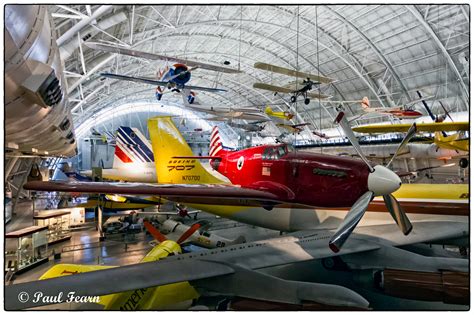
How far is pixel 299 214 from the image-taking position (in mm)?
4602

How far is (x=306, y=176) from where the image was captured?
3.16 meters

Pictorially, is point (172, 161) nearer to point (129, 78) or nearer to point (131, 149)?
point (131, 149)

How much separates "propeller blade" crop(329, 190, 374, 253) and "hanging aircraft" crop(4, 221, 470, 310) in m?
0.83

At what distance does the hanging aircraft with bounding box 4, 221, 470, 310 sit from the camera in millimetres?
2371

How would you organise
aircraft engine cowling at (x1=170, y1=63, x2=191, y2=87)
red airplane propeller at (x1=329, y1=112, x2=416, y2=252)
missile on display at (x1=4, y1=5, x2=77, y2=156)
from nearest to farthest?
missile on display at (x1=4, y1=5, x2=77, y2=156)
red airplane propeller at (x1=329, y1=112, x2=416, y2=252)
aircraft engine cowling at (x1=170, y1=63, x2=191, y2=87)

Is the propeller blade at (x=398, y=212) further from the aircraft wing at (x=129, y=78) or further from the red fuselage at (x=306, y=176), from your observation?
the aircraft wing at (x=129, y=78)

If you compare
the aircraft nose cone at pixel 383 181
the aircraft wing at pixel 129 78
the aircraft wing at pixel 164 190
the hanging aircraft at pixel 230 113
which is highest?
the aircraft wing at pixel 129 78

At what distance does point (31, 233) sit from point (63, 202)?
16.7 feet

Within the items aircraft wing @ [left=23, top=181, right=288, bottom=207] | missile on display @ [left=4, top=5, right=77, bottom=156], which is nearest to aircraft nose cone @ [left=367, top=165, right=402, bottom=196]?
aircraft wing @ [left=23, top=181, right=288, bottom=207]

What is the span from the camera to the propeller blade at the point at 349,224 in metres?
2.19

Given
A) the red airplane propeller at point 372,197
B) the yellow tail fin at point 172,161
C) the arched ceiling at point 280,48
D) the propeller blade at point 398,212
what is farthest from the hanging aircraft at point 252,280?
the arched ceiling at point 280,48

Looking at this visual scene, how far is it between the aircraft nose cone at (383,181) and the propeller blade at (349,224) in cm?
8

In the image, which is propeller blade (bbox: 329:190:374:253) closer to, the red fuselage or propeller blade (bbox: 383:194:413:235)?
the red fuselage
